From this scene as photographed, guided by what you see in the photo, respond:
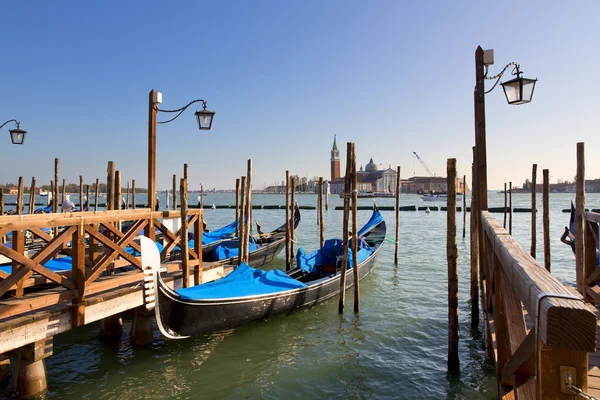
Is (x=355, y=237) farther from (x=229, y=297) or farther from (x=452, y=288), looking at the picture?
(x=452, y=288)

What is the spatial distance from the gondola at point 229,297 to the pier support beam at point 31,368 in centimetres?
85

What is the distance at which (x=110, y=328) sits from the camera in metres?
4.77

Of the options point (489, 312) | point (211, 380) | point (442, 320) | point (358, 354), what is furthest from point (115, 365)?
point (442, 320)

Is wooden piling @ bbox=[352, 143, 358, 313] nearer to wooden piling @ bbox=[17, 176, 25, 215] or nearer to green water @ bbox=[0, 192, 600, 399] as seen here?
green water @ bbox=[0, 192, 600, 399]

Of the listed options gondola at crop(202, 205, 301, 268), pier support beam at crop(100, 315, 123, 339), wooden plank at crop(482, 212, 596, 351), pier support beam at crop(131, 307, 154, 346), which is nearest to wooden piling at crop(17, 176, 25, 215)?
gondola at crop(202, 205, 301, 268)

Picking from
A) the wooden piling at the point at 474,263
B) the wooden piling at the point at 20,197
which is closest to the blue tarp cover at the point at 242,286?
the wooden piling at the point at 474,263

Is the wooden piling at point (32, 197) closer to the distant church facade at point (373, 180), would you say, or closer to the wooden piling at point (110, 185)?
the wooden piling at point (110, 185)

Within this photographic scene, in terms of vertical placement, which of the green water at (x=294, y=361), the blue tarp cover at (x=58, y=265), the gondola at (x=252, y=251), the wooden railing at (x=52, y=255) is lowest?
the green water at (x=294, y=361)

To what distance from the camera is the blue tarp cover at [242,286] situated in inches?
178

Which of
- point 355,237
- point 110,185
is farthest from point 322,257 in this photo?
point 110,185

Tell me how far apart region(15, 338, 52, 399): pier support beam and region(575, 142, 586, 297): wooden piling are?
4.68 metres

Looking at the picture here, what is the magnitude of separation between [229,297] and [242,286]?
311 mm

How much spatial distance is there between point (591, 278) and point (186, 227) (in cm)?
426

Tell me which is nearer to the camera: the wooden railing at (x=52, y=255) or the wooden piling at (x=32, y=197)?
the wooden railing at (x=52, y=255)
